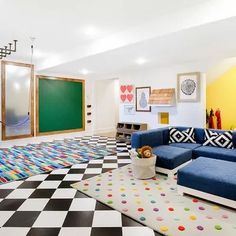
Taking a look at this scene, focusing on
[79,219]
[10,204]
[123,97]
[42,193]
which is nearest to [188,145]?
[79,219]

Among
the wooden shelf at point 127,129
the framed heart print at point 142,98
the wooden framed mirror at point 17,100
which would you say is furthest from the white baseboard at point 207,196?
the wooden framed mirror at point 17,100

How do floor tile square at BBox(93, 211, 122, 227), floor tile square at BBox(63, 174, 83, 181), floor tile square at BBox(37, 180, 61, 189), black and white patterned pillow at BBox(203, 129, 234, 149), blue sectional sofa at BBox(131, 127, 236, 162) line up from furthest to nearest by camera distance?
black and white patterned pillow at BBox(203, 129, 234, 149) < blue sectional sofa at BBox(131, 127, 236, 162) < floor tile square at BBox(63, 174, 83, 181) < floor tile square at BBox(37, 180, 61, 189) < floor tile square at BBox(93, 211, 122, 227)

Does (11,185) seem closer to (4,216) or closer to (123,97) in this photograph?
(4,216)

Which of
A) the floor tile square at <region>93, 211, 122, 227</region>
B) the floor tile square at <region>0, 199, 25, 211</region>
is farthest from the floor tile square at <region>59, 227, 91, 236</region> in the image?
the floor tile square at <region>0, 199, 25, 211</region>

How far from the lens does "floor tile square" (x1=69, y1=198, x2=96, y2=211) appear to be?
7.64 feet

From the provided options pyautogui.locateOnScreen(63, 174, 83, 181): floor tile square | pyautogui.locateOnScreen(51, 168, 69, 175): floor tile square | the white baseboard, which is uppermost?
the white baseboard

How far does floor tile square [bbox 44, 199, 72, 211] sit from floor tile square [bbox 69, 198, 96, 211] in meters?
0.06

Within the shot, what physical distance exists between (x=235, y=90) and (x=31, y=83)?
233 inches

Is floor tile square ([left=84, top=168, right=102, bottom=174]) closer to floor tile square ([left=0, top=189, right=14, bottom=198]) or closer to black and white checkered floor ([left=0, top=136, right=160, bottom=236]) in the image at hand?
black and white checkered floor ([left=0, top=136, right=160, bottom=236])

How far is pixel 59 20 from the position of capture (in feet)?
10.8

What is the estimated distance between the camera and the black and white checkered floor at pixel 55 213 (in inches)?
76.0

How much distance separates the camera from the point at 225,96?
583 centimetres

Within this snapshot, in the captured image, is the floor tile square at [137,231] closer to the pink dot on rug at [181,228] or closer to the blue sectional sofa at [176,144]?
the pink dot on rug at [181,228]

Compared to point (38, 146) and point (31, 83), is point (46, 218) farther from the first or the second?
point (31, 83)
